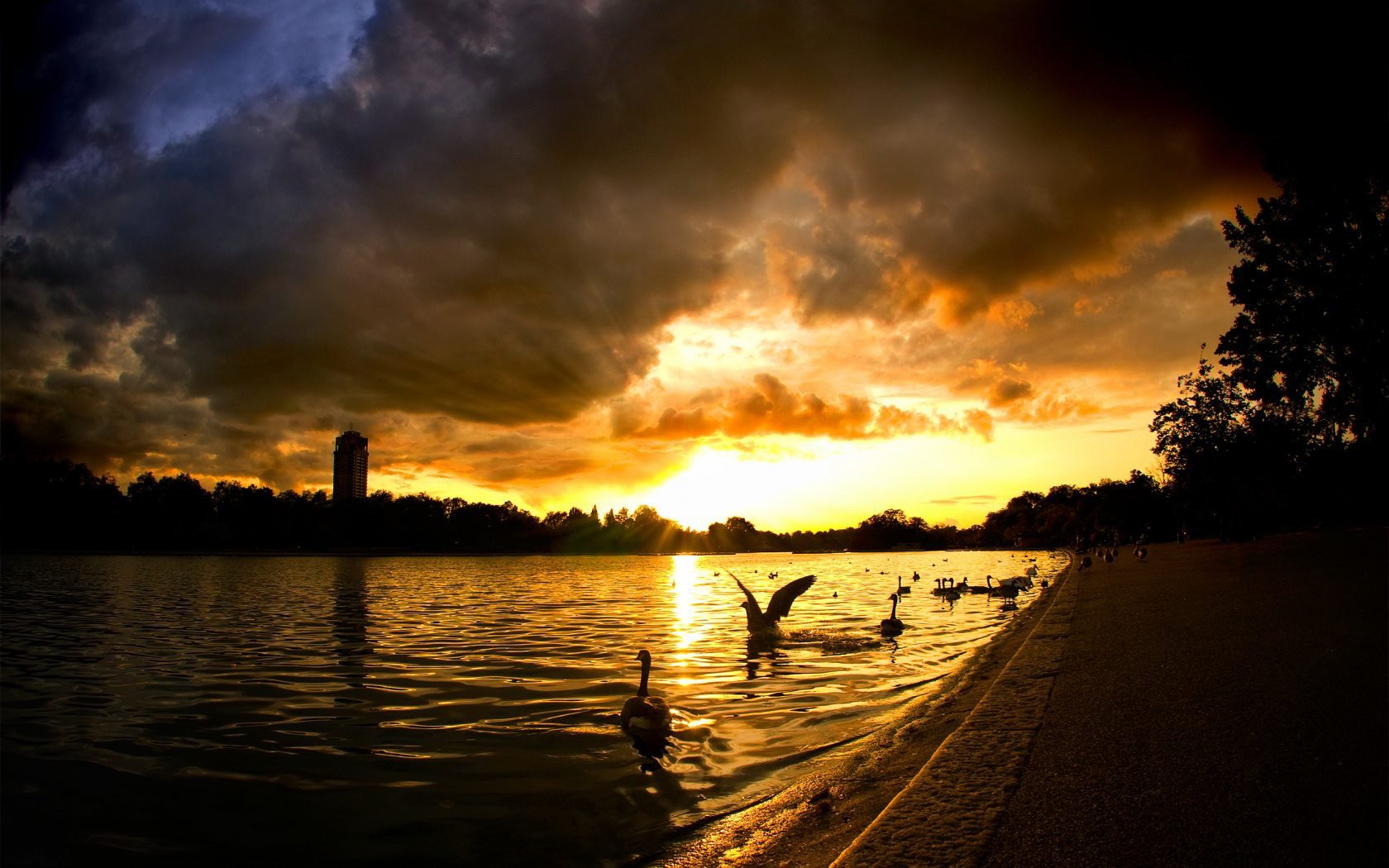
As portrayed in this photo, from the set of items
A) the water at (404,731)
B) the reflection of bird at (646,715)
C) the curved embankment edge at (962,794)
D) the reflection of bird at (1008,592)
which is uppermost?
the curved embankment edge at (962,794)

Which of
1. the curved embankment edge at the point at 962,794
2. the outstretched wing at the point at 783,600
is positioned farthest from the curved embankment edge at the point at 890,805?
the outstretched wing at the point at 783,600

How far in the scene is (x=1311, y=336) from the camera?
31.1 meters

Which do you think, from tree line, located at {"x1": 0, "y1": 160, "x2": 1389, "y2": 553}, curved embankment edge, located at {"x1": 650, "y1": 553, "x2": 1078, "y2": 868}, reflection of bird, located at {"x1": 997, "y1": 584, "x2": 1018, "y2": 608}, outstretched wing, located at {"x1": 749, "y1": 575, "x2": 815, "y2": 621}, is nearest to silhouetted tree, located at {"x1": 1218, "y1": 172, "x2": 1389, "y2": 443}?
tree line, located at {"x1": 0, "y1": 160, "x2": 1389, "y2": 553}

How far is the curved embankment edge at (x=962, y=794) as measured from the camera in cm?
435

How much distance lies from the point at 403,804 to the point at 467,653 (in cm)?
1114

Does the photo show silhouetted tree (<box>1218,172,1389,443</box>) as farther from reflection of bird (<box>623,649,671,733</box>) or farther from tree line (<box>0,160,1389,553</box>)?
reflection of bird (<box>623,649,671,733</box>)

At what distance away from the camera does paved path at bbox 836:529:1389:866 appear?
4.21m

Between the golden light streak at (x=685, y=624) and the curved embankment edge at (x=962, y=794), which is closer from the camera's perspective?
the curved embankment edge at (x=962, y=794)

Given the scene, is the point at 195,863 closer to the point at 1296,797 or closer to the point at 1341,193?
the point at 1296,797

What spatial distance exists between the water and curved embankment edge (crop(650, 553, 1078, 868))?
62cm

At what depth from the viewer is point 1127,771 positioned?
5477mm

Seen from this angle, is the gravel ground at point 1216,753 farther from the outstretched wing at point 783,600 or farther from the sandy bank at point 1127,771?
the outstretched wing at point 783,600

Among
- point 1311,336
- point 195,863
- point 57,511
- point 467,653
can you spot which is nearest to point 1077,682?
point 195,863

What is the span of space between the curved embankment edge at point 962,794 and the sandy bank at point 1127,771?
→ 0.06 feet
